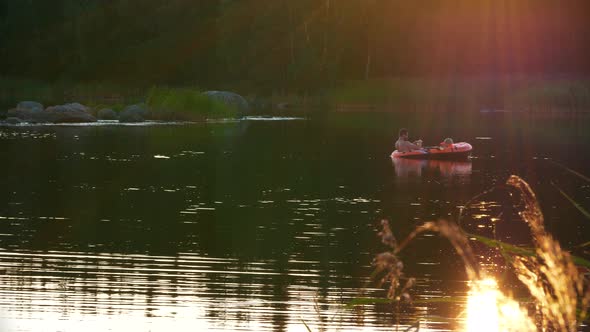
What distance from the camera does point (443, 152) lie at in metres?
31.5

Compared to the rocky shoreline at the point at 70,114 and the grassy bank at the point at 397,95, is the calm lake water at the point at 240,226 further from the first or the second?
the grassy bank at the point at 397,95

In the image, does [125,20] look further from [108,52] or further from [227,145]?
[227,145]

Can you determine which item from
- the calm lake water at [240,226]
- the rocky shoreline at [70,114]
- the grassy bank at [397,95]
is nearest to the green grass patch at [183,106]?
the rocky shoreline at [70,114]

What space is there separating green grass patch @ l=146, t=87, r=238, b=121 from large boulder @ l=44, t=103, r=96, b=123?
3.64 metres

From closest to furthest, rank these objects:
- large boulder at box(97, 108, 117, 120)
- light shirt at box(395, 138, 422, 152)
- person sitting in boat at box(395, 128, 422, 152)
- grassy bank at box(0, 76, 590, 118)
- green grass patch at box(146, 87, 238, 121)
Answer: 1. person sitting in boat at box(395, 128, 422, 152)
2. light shirt at box(395, 138, 422, 152)
3. large boulder at box(97, 108, 117, 120)
4. green grass patch at box(146, 87, 238, 121)
5. grassy bank at box(0, 76, 590, 118)

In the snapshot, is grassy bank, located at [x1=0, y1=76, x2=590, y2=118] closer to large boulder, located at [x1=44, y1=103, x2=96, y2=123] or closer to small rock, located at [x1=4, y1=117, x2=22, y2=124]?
large boulder, located at [x1=44, y1=103, x2=96, y2=123]

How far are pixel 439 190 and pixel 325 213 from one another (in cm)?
548

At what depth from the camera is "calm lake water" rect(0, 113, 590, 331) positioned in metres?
10.2

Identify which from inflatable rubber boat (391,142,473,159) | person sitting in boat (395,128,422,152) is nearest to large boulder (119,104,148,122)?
inflatable rubber boat (391,142,473,159)

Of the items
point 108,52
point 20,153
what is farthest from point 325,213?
point 108,52

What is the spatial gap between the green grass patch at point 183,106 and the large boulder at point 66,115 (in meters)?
3.64

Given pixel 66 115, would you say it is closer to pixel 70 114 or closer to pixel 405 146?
pixel 70 114

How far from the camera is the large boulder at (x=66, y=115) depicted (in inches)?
2089

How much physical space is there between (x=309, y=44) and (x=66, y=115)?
99.0ft
